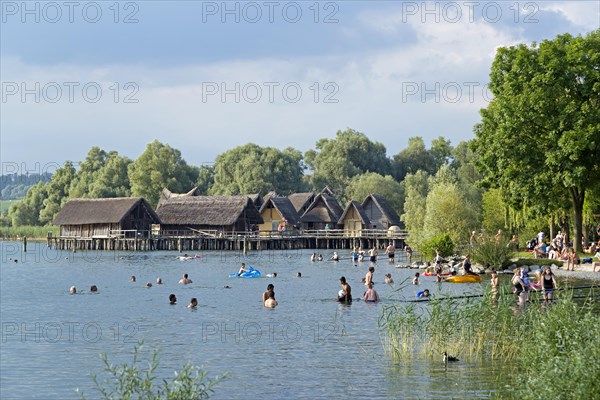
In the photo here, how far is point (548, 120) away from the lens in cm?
4338

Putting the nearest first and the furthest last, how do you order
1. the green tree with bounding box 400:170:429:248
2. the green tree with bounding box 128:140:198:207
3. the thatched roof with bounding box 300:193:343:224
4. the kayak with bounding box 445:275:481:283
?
the kayak with bounding box 445:275:481:283
the green tree with bounding box 400:170:429:248
the thatched roof with bounding box 300:193:343:224
the green tree with bounding box 128:140:198:207

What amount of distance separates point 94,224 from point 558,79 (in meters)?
60.3

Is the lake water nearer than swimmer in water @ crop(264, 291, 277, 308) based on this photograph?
Yes

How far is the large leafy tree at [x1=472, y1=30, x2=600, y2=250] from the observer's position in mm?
42219

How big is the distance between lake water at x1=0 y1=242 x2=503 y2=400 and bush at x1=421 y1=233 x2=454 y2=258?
3794 millimetres

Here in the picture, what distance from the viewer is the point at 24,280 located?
189 feet

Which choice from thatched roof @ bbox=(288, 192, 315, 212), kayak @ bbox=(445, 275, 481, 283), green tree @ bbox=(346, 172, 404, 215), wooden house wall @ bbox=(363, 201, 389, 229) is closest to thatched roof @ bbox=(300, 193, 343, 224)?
thatched roof @ bbox=(288, 192, 315, 212)

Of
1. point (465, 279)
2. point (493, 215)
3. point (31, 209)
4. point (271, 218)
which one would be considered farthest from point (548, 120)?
point (31, 209)

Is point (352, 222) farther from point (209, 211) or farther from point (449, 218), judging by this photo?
point (449, 218)

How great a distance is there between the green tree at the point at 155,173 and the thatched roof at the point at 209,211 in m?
18.8

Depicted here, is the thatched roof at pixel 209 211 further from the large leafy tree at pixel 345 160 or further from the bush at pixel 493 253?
the bush at pixel 493 253

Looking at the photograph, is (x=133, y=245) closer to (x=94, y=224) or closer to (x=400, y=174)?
(x=94, y=224)

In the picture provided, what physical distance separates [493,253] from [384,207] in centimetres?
5316

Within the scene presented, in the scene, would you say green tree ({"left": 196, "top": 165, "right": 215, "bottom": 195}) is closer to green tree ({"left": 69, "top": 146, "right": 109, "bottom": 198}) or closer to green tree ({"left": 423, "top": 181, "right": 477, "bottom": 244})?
green tree ({"left": 69, "top": 146, "right": 109, "bottom": 198})
